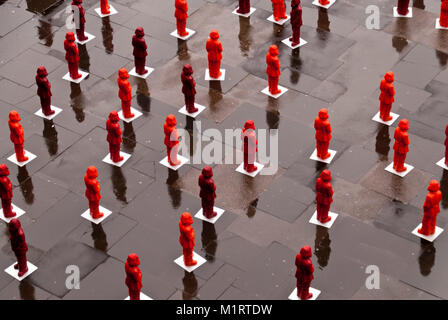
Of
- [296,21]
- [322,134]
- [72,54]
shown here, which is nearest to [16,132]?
[72,54]

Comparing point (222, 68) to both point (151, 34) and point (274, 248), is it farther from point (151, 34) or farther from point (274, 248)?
point (274, 248)

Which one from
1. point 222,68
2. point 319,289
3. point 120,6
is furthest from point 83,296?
point 120,6

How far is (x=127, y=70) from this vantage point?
2484 cm

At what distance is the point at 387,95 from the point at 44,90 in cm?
712

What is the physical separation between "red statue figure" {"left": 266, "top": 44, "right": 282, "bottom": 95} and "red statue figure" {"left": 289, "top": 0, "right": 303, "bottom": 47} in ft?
4.76

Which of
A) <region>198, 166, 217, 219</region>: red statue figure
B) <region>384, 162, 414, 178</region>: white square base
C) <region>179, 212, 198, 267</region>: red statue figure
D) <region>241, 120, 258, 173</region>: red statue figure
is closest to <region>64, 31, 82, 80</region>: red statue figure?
<region>241, 120, 258, 173</region>: red statue figure

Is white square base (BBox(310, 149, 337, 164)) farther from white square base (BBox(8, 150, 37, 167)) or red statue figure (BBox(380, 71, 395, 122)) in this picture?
white square base (BBox(8, 150, 37, 167))

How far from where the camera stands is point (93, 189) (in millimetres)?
20297

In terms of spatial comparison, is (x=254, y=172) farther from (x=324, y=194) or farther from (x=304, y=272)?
(x=304, y=272)

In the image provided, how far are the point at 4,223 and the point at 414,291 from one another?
306 inches

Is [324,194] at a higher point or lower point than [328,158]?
higher

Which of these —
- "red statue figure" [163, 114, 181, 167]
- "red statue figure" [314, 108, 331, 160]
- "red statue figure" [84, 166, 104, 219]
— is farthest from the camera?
"red statue figure" [163, 114, 181, 167]

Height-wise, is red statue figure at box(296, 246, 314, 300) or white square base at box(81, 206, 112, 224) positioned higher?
red statue figure at box(296, 246, 314, 300)

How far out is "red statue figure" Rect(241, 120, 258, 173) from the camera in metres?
21.2
